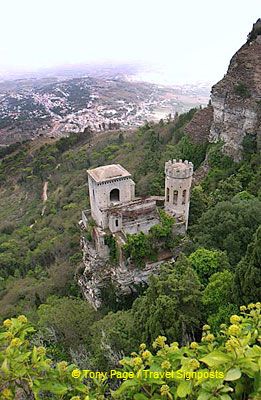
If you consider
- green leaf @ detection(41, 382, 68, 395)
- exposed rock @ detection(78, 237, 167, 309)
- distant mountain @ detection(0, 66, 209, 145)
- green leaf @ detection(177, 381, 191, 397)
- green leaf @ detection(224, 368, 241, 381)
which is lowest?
distant mountain @ detection(0, 66, 209, 145)

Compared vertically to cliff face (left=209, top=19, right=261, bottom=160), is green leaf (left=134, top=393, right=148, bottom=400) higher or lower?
higher

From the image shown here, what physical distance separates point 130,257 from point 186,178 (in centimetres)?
649

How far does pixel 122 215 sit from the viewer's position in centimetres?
2409

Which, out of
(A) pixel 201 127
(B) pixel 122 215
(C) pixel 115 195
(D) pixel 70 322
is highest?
(A) pixel 201 127

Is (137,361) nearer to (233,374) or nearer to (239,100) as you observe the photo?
(233,374)

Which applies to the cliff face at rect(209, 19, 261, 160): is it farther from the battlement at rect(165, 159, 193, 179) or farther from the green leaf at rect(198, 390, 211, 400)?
the green leaf at rect(198, 390, 211, 400)

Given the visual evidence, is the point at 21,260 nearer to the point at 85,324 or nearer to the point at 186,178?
the point at 85,324

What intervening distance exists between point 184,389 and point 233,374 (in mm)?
546

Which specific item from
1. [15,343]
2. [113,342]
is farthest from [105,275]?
[15,343]

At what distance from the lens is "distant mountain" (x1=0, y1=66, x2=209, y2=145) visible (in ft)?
320

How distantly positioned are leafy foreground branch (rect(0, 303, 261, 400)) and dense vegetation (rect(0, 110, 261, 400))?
0.08m

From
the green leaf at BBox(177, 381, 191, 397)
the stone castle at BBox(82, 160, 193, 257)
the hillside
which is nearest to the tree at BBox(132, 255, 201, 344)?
the hillside

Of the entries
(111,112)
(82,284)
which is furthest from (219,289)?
(111,112)

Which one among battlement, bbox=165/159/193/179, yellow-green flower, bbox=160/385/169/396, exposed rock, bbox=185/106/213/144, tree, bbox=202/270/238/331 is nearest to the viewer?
yellow-green flower, bbox=160/385/169/396
